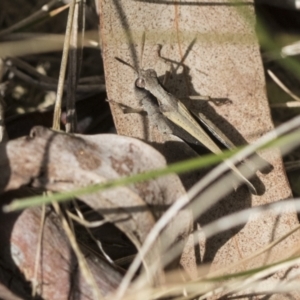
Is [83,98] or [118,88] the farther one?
Answer: [83,98]

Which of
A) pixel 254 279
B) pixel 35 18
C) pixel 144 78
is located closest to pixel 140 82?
pixel 144 78

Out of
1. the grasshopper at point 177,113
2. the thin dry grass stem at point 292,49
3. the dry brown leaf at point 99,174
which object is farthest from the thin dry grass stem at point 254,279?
the thin dry grass stem at point 292,49

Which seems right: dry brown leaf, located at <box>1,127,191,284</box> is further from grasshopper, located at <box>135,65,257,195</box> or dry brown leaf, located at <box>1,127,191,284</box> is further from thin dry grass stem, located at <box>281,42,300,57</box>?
thin dry grass stem, located at <box>281,42,300,57</box>

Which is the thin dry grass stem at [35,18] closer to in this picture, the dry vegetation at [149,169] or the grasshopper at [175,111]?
the dry vegetation at [149,169]

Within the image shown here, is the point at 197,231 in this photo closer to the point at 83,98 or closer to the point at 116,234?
the point at 116,234

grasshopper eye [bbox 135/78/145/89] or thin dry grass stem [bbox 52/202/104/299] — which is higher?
grasshopper eye [bbox 135/78/145/89]

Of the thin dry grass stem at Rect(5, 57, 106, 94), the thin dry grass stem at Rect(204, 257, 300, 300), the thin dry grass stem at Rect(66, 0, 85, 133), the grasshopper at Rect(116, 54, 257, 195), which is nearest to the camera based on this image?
the thin dry grass stem at Rect(204, 257, 300, 300)

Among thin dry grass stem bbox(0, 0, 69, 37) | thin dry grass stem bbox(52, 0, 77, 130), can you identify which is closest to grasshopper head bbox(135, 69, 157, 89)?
thin dry grass stem bbox(52, 0, 77, 130)

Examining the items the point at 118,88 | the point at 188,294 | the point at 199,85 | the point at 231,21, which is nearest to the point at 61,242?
the point at 188,294

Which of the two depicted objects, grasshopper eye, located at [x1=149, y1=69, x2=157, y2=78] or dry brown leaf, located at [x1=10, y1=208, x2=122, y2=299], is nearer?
dry brown leaf, located at [x1=10, y1=208, x2=122, y2=299]

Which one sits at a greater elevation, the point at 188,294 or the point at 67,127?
the point at 67,127
